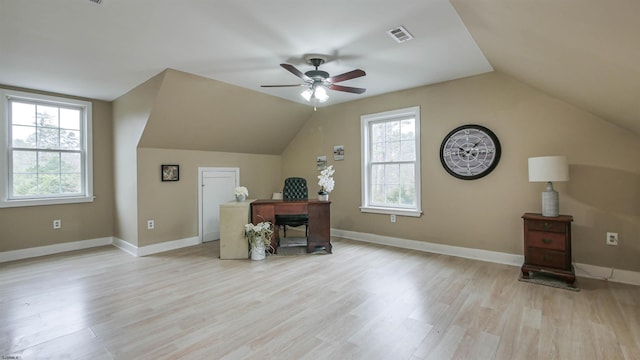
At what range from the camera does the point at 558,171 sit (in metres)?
2.99

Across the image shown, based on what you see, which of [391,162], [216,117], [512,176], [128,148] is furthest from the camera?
[391,162]

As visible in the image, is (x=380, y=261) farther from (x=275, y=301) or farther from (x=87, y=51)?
(x=87, y=51)

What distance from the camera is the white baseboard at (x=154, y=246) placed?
4.32 meters

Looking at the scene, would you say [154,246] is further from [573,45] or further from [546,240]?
[573,45]

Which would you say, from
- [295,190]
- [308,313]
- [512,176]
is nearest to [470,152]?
[512,176]

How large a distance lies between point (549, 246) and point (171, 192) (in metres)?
5.23

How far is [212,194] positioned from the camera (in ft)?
17.3

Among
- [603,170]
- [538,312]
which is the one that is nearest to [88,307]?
[538,312]

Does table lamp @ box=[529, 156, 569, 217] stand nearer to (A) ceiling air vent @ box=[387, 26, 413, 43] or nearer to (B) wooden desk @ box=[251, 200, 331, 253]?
(A) ceiling air vent @ box=[387, 26, 413, 43]

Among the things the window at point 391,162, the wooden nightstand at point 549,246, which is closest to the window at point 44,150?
the window at point 391,162

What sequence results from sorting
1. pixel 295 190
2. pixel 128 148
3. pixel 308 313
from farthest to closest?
pixel 295 190
pixel 128 148
pixel 308 313

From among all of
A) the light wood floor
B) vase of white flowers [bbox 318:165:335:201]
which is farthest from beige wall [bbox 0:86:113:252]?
vase of white flowers [bbox 318:165:335:201]

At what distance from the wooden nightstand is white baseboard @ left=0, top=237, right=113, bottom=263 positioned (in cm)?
635

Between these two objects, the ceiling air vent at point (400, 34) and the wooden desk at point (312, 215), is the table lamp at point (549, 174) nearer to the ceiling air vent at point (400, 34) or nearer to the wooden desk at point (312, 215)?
the ceiling air vent at point (400, 34)
